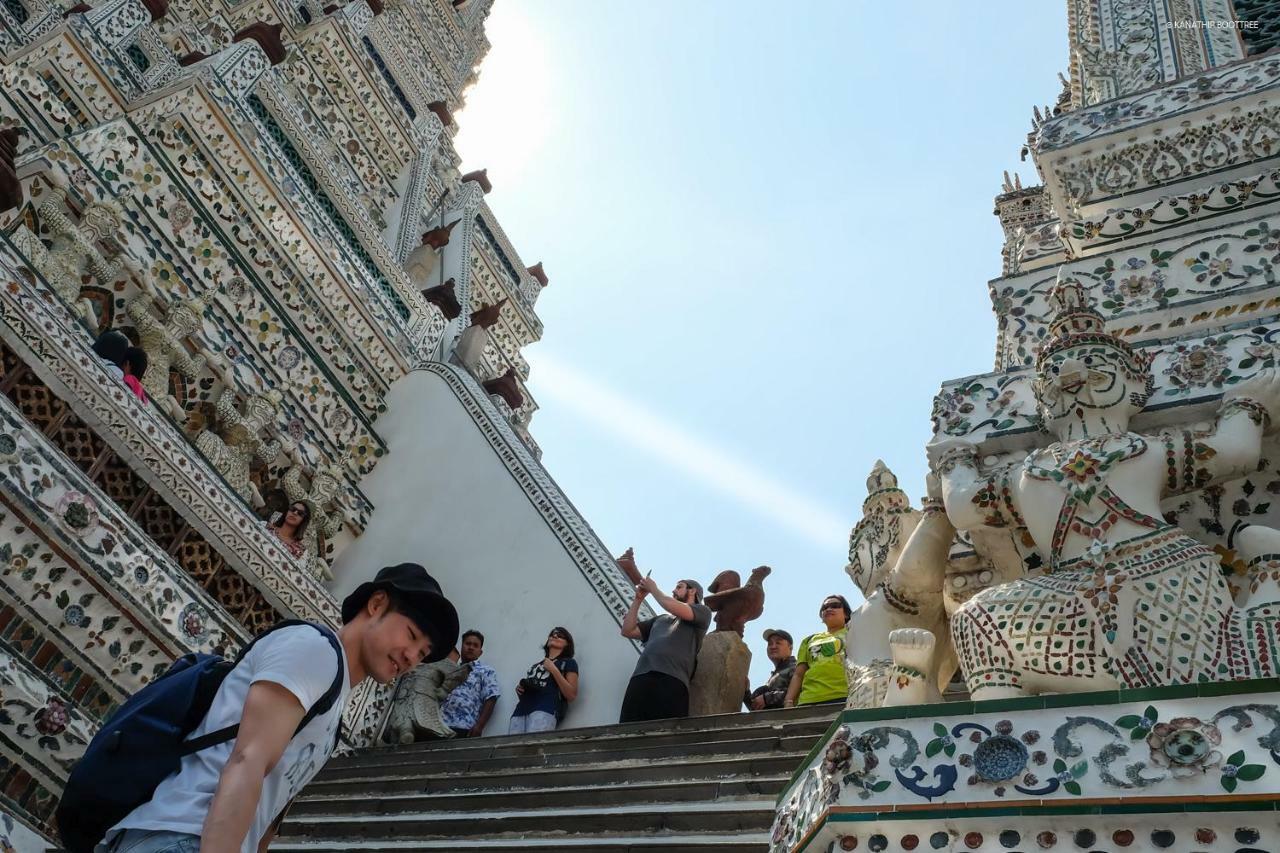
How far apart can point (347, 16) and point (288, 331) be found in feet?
20.5

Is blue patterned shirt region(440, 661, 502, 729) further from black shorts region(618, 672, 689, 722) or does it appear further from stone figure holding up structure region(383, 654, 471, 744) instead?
black shorts region(618, 672, 689, 722)

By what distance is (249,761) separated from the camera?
187 centimetres

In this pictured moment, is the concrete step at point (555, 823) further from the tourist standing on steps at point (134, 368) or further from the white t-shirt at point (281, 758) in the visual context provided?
the tourist standing on steps at point (134, 368)

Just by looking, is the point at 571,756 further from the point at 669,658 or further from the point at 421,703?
the point at 421,703

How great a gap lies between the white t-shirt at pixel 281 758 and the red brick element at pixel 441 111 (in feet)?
44.7

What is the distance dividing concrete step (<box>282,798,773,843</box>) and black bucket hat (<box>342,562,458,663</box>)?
4.35 feet

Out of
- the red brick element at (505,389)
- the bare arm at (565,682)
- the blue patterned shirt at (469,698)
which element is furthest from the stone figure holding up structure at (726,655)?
the red brick element at (505,389)

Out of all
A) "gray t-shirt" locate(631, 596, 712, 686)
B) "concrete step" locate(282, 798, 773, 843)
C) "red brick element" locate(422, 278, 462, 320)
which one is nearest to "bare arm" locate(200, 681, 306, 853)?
"concrete step" locate(282, 798, 773, 843)

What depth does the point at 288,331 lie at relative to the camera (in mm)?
8656

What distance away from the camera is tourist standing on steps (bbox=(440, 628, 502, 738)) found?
6.50 m

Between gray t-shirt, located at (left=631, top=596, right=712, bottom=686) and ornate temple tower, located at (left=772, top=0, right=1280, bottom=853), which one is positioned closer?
ornate temple tower, located at (left=772, top=0, right=1280, bottom=853)

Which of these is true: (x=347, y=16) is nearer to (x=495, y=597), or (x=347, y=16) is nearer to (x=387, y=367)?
(x=387, y=367)

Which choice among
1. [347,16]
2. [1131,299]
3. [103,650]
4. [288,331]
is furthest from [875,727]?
[347,16]

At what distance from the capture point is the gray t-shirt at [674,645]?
5.64 meters
